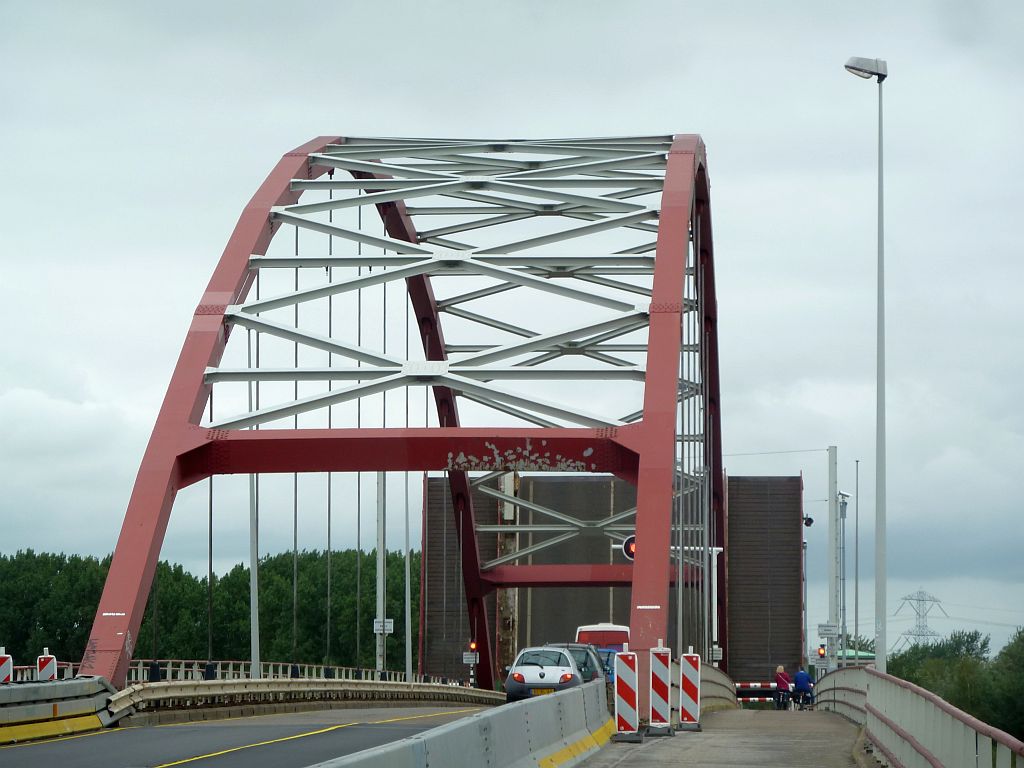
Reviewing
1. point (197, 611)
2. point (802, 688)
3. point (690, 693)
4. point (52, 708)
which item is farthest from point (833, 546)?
point (197, 611)

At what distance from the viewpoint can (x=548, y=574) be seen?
46.6 metres

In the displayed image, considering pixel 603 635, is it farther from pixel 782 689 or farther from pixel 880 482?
pixel 880 482

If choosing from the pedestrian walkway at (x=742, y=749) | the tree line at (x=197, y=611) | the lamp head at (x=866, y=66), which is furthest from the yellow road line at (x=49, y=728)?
the tree line at (x=197, y=611)

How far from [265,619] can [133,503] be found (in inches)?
3204

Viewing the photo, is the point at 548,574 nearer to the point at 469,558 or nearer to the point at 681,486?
the point at 469,558

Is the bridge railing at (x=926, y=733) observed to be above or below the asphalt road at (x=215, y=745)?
above

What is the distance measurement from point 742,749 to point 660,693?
120 inches

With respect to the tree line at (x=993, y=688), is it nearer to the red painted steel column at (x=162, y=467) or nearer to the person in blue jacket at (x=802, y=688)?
the person in blue jacket at (x=802, y=688)

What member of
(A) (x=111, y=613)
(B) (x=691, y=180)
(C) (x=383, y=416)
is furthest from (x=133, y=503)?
(C) (x=383, y=416)

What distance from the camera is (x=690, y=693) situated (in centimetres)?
2295

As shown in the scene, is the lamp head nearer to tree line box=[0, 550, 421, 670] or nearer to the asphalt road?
the asphalt road

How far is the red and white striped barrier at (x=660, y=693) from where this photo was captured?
2111 centimetres

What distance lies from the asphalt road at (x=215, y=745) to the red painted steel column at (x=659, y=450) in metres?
3.42

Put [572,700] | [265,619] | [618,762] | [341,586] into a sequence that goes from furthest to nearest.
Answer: [341,586], [265,619], [572,700], [618,762]
